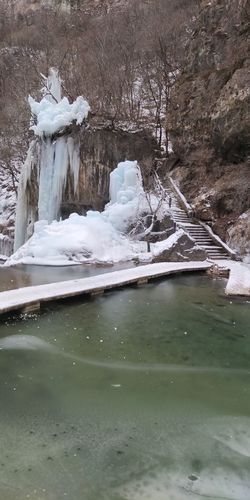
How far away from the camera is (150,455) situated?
3.72 m

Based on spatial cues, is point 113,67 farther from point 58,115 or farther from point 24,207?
point 24,207

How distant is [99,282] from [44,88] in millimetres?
18854

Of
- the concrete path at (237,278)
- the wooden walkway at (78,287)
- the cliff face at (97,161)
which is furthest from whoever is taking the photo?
the cliff face at (97,161)

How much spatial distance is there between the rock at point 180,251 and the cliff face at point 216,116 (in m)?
1.56

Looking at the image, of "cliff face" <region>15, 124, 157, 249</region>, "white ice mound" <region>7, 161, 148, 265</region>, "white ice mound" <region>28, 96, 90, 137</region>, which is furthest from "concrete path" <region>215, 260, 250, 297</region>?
"white ice mound" <region>28, 96, 90, 137</region>

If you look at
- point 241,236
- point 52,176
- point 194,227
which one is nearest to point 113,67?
point 52,176

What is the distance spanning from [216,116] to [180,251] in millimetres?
6808

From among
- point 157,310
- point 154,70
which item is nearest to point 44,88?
point 154,70

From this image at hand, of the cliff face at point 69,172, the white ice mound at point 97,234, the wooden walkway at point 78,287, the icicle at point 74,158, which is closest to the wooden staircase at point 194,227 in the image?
the white ice mound at point 97,234

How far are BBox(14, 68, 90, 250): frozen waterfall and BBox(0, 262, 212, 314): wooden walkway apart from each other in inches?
328

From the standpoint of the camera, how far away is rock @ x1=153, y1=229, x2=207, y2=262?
1429 cm

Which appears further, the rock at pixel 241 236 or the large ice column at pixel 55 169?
the large ice column at pixel 55 169

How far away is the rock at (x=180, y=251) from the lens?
14289 mm

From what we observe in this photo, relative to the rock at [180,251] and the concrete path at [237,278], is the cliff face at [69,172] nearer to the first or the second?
the rock at [180,251]
